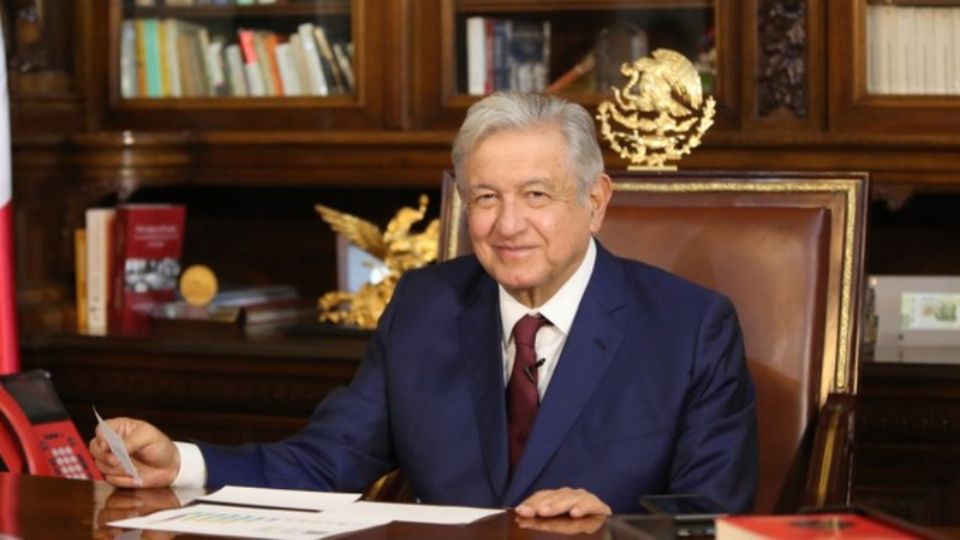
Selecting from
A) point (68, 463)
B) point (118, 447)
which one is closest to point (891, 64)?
point (68, 463)

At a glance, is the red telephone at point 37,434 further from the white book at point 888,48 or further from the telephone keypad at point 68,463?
the white book at point 888,48

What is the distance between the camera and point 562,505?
224 centimetres

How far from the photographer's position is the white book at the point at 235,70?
471 centimetres

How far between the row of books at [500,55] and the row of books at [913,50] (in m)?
0.79

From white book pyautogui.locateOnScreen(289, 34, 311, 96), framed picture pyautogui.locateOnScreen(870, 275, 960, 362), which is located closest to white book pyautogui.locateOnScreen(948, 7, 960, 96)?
framed picture pyautogui.locateOnScreen(870, 275, 960, 362)

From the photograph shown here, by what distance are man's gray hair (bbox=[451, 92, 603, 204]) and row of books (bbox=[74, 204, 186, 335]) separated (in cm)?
213

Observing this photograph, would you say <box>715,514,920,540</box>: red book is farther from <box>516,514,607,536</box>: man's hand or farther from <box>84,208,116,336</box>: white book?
<box>84,208,116,336</box>: white book

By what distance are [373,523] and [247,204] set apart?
3034mm

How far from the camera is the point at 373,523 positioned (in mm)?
2184

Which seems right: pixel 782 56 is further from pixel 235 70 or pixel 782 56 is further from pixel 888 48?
pixel 235 70

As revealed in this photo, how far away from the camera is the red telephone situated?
272 centimetres

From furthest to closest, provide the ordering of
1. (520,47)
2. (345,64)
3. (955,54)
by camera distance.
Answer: (345,64) → (520,47) → (955,54)

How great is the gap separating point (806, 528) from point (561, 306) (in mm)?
1119

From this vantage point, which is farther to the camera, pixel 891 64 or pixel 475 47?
pixel 475 47
